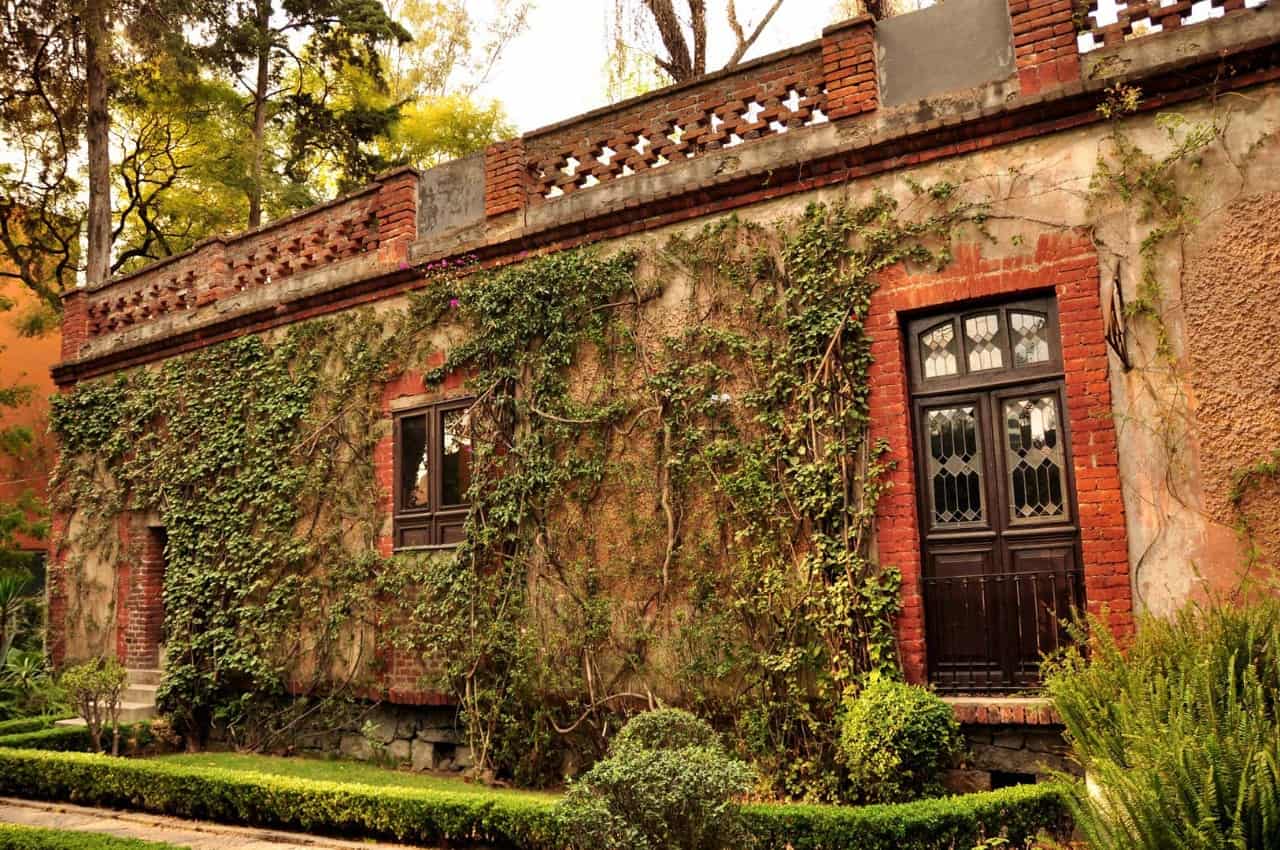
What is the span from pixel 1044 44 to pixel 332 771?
880 cm

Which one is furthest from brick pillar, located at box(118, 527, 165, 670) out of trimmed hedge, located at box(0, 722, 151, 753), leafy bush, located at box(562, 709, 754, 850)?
leafy bush, located at box(562, 709, 754, 850)

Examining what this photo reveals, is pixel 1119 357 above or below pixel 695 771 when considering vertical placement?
above

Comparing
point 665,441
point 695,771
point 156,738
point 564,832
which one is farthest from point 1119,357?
point 156,738

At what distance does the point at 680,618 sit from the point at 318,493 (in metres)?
4.94

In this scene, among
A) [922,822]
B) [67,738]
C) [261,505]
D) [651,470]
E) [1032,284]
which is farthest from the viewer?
[261,505]

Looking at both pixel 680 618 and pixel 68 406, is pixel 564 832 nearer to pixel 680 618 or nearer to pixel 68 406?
pixel 680 618

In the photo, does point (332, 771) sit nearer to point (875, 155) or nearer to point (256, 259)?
point (256, 259)

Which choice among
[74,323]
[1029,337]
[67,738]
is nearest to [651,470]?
[1029,337]

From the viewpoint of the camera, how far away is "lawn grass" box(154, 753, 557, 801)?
8352mm

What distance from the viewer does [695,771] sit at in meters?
4.69

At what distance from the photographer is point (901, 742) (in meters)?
6.25

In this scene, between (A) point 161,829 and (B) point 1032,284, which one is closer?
(B) point 1032,284

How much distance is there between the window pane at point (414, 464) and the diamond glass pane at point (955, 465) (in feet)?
16.9

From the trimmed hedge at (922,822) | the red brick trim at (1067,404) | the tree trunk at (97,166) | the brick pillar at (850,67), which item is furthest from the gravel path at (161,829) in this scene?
the tree trunk at (97,166)
